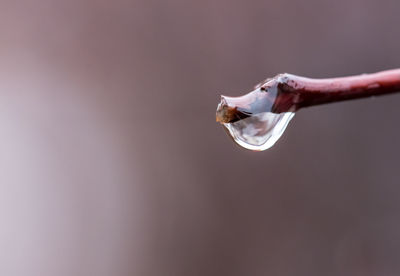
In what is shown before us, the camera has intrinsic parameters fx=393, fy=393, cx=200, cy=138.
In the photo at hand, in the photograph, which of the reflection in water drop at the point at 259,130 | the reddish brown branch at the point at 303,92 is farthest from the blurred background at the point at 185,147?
the reddish brown branch at the point at 303,92

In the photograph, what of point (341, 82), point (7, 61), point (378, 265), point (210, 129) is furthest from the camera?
point (7, 61)

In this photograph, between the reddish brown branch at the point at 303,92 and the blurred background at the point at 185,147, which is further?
the blurred background at the point at 185,147

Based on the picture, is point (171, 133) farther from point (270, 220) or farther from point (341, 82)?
point (341, 82)

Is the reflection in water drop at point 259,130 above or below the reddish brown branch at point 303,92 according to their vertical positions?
below

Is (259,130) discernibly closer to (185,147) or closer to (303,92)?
(303,92)

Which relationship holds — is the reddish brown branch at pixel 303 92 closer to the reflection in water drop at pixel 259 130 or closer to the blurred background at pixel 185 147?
the reflection in water drop at pixel 259 130

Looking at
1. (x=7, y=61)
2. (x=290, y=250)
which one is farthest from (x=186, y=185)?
(x=7, y=61)
